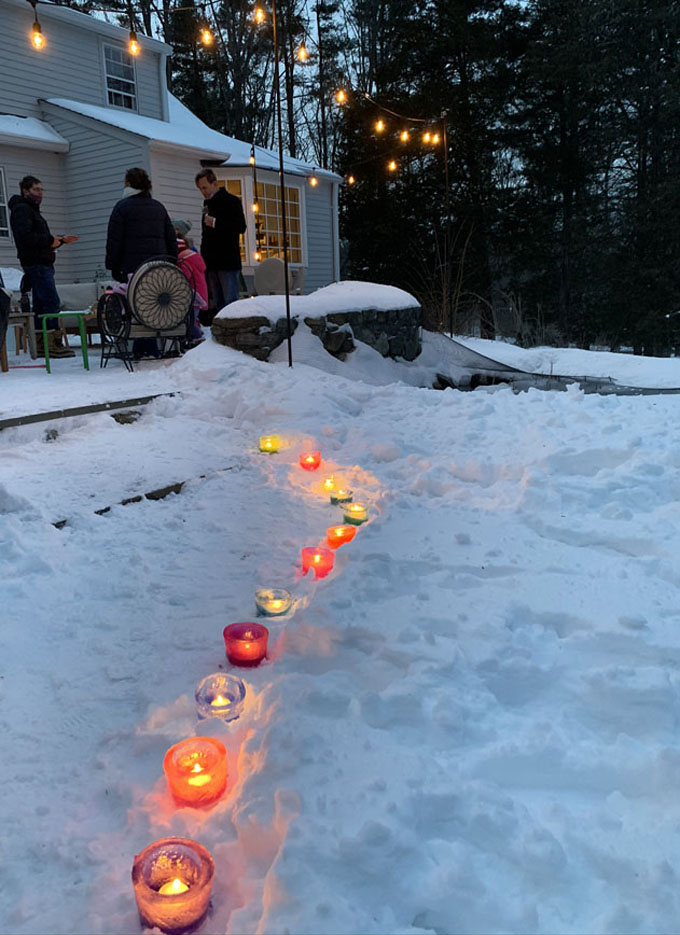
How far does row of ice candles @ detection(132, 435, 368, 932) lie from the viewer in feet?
4.00

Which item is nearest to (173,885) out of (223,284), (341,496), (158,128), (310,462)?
(341,496)

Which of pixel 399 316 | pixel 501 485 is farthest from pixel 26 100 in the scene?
pixel 501 485

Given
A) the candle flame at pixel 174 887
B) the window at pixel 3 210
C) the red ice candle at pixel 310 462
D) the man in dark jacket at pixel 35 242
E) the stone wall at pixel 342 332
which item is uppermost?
the window at pixel 3 210

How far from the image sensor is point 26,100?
38.2 ft

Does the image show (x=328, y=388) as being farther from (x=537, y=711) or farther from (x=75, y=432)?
(x=537, y=711)

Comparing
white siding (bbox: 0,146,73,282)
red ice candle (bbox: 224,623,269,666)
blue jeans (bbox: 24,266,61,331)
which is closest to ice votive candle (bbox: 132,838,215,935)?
red ice candle (bbox: 224,623,269,666)

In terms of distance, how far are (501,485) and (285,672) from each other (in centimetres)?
189

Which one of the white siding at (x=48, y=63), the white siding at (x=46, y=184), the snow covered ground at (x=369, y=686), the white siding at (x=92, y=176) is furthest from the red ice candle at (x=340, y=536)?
the white siding at (x=48, y=63)

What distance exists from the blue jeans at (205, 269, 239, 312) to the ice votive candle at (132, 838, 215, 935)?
23.4ft

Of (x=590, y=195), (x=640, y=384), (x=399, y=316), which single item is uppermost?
(x=590, y=195)

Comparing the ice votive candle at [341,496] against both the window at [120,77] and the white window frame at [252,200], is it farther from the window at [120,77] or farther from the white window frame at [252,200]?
the window at [120,77]

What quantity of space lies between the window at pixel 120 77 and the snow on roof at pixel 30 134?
1851 millimetres

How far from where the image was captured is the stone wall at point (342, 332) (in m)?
6.27

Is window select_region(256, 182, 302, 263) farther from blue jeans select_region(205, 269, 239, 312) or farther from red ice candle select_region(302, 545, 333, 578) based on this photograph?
red ice candle select_region(302, 545, 333, 578)
